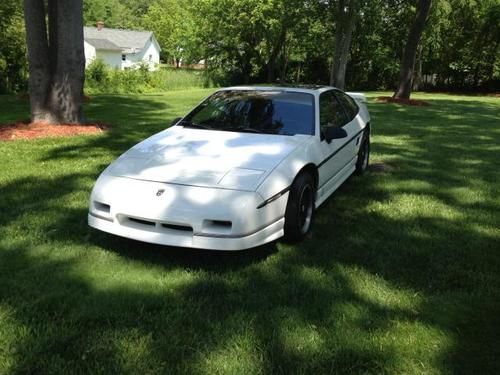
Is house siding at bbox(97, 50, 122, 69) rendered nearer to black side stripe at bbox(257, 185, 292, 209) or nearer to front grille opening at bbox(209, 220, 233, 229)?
black side stripe at bbox(257, 185, 292, 209)

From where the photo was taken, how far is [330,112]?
5.68 metres

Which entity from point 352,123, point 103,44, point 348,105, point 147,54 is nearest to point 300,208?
point 352,123

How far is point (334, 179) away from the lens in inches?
217

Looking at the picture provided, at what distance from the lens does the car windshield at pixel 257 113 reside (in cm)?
511

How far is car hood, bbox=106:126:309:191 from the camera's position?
3.99 m

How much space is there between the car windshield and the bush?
997 inches

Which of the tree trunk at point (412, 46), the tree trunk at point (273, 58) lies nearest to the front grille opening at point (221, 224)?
the tree trunk at point (412, 46)

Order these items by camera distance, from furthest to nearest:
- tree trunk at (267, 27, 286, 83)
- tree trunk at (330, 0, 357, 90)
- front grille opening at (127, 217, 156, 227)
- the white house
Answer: the white house → tree trunk at (267, 27, 286, 83) → tree trunk at (330, 0, 357, 90) → front grille opening at (127, 217, 156, 227)

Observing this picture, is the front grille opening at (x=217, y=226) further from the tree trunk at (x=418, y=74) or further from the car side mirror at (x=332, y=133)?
the tree trunk at (x=418, y=74)

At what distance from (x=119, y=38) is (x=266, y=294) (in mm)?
62224

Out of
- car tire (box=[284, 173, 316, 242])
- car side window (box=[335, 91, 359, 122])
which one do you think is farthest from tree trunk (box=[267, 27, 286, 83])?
car tire (box=[284, 173, 316, 242])

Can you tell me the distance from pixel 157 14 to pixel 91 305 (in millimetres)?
89185

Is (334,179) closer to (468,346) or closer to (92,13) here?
(468,346)

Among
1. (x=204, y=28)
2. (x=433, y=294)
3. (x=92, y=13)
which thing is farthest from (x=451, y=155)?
(x=92, y=13)
